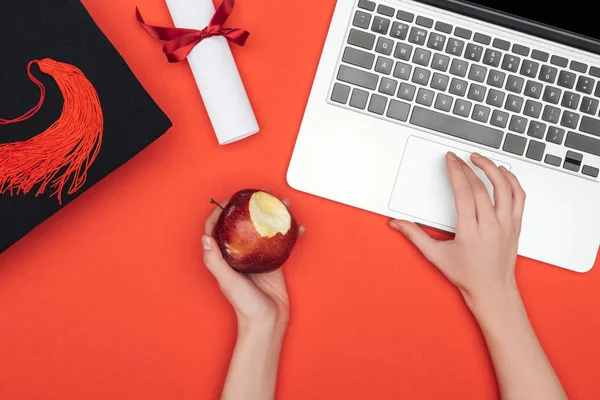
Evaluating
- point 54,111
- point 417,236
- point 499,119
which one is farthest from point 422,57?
point 54,111

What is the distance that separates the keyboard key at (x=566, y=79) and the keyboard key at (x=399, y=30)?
23 cm

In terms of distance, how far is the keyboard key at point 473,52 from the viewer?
68 centimetres

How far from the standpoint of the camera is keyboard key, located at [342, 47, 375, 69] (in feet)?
2.23

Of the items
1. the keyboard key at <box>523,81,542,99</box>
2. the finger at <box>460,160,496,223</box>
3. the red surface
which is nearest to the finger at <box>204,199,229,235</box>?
the red surface

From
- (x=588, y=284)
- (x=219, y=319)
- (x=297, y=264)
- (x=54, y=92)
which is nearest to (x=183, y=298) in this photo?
(x=219, y=319)

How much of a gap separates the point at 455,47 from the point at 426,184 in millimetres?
197

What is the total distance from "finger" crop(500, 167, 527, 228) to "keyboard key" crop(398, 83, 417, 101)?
166 mm

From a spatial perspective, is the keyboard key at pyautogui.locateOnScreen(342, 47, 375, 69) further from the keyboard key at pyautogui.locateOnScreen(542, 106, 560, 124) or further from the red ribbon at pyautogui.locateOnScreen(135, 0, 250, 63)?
the keyboard key at pyautogui.locateOnScreen(542, 106, 560, 124)

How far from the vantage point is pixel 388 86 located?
2.23 feet

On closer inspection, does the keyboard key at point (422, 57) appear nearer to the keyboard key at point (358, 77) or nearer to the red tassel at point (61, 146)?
the keyboard key at point (358, 77)

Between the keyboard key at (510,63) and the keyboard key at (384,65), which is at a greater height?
the keyboard key at (510,63)

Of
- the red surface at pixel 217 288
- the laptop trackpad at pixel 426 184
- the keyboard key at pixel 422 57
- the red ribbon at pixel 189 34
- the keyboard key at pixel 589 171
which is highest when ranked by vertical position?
the keyboard key at pixel 422 57

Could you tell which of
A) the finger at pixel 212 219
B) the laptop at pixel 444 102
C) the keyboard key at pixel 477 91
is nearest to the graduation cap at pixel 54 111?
the finger at pixel 212 219

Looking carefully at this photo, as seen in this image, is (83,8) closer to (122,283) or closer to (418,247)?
(122,283)
